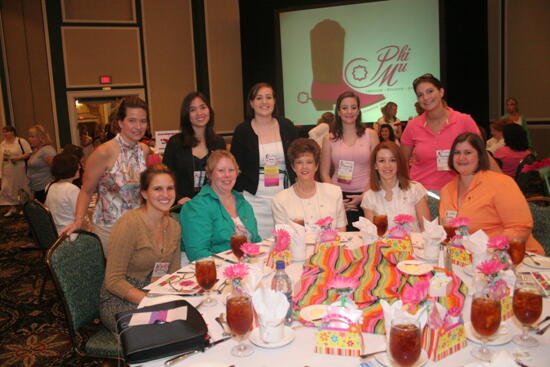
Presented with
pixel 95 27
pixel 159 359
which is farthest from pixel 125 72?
pixel 159 359

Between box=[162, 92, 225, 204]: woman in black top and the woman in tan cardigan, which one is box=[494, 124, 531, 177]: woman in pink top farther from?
the woman in tan cardigan

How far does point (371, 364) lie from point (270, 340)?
0.32 meters

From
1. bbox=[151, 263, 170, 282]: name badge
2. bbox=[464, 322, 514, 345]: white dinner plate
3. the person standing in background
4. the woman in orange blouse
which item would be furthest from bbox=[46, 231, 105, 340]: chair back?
the person standing in background

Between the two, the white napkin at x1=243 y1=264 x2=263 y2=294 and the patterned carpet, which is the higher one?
the white napkin at x1=243 y1=264 x2=263 y2=294

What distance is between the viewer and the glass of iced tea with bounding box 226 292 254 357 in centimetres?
147

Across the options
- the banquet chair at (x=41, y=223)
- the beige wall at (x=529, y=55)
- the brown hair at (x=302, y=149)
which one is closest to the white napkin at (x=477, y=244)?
the brown hair at (x=302, y=149)

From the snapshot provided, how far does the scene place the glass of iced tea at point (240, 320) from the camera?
1.47 metres

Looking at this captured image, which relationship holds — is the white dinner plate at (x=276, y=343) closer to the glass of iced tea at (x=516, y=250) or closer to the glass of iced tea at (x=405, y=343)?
the glass of iced tea at (x=405, y=343)

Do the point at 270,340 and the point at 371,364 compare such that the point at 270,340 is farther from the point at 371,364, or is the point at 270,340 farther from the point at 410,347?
the point at 410,347

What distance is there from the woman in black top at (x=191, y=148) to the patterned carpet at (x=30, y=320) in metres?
1.18

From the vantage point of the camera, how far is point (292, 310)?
1712mm

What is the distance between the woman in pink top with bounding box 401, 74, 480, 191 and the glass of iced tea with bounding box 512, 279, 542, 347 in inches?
81.2

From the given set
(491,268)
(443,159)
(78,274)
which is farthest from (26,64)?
(491,268)

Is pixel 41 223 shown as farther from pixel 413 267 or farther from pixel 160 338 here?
pixel 413 267
